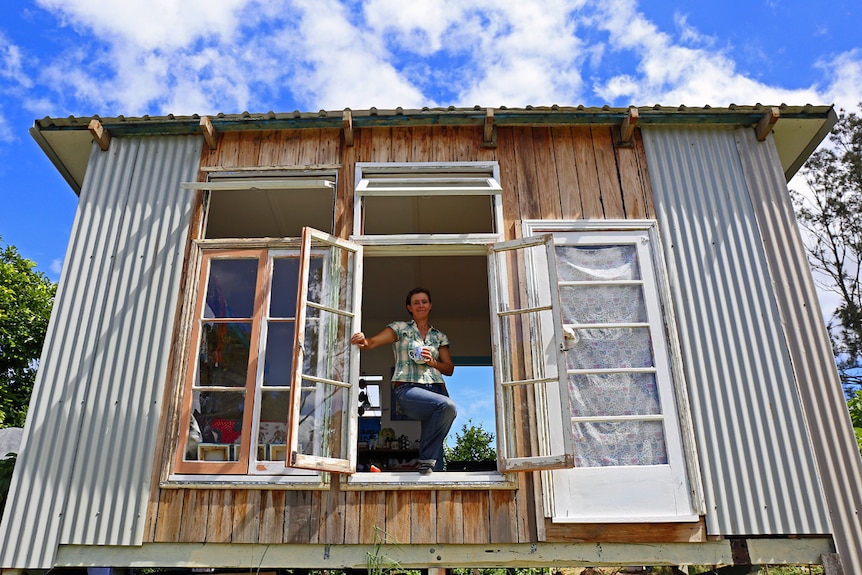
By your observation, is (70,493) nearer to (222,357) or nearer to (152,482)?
(152,482)

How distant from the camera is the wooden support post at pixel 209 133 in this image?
5250mm

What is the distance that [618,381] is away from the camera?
462cm

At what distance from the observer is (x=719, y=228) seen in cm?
512

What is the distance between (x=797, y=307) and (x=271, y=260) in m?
4.07

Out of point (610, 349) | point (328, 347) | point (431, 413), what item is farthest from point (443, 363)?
point (610, 349)

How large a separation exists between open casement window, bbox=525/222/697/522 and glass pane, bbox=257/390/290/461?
189 cm

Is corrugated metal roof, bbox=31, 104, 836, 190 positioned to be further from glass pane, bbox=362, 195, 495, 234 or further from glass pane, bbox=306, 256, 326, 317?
glass pane, bbox=306, 256, 326, 317

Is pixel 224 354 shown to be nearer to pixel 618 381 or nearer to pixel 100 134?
pixel 100 134

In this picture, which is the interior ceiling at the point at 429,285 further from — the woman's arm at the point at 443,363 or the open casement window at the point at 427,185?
the woman's arm at the point at 443,363

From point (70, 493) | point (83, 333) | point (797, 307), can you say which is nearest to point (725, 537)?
point (797, 307)

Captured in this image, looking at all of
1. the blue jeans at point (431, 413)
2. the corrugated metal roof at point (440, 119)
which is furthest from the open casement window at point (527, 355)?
the corrugated metal roof at point (440, 119)

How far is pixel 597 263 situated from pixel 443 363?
144cm

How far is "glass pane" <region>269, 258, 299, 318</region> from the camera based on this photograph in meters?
4.82

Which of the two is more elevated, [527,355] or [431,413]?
[527,355]
